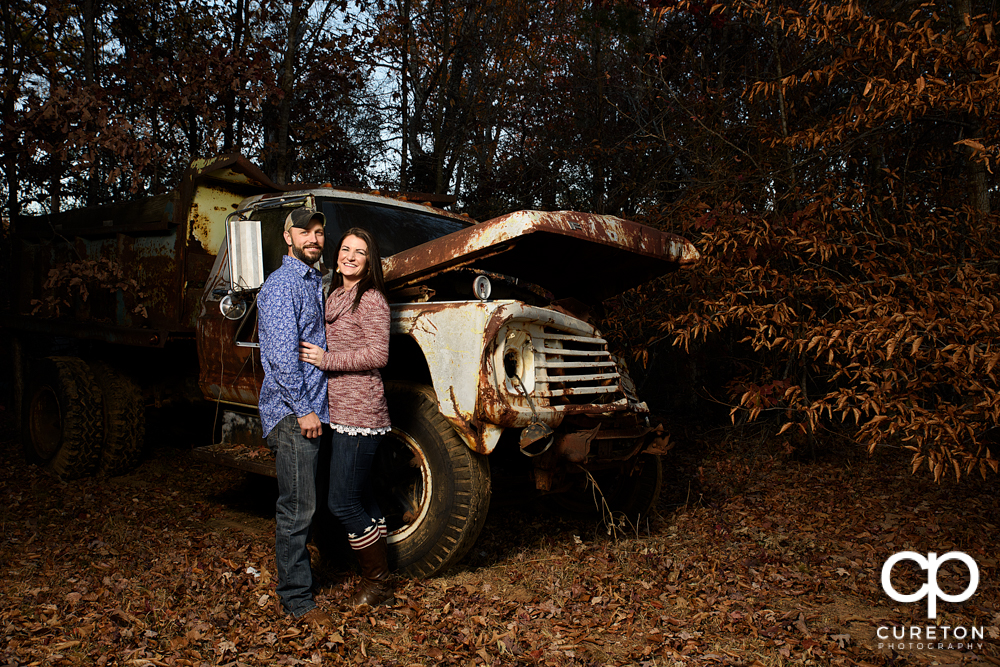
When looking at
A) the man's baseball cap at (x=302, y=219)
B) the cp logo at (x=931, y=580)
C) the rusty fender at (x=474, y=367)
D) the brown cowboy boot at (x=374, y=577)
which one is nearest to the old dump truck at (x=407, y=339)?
the rusty fender at (x=474, y=367)

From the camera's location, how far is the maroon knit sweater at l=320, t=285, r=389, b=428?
3.12 m

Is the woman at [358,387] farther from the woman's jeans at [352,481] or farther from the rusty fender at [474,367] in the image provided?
the rusty fender at [474,367]

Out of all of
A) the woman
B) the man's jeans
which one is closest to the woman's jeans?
the woman

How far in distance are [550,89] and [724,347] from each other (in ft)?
19.6

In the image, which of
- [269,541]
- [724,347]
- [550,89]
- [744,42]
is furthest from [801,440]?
[550,89]

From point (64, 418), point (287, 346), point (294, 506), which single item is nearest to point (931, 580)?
point (294, 506)

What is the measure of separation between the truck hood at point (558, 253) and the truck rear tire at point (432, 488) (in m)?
0.69

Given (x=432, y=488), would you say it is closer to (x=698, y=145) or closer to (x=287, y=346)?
(x=287, y=346)

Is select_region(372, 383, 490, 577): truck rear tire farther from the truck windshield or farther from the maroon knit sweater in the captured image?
the truck windshield

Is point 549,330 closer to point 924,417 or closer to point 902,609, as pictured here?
point 924,417

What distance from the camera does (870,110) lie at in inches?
168

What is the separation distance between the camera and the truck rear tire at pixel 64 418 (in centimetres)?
527

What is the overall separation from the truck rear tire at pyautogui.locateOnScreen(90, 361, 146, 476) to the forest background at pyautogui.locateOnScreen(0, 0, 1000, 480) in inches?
70.8

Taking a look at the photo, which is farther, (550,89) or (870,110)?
(550,89)
